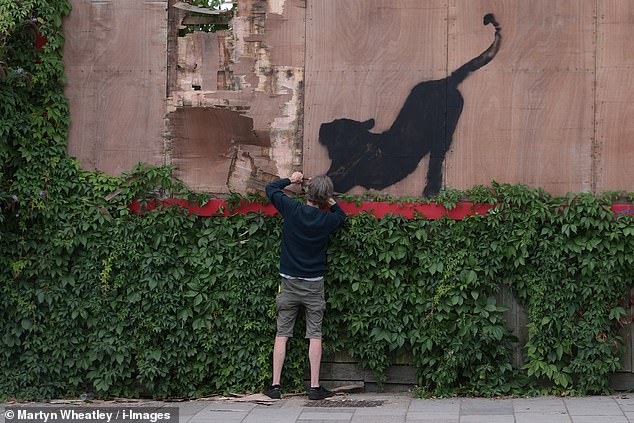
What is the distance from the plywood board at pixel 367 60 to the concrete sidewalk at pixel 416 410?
194 cm

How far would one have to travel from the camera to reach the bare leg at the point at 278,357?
7844 mm

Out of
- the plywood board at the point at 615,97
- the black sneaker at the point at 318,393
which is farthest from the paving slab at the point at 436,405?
the plywood board at the point at 615,97

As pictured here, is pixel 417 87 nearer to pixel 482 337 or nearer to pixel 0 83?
pixel 482 337

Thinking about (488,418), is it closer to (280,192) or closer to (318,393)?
(318,393)

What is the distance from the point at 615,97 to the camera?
7949 millimetres

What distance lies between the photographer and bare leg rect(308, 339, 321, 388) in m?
7.80

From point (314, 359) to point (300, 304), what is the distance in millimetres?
505

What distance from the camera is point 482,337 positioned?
25.6 feet

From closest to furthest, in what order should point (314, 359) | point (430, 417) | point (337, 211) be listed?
point (430, 417) < point (314, 359) < point (337, 211)

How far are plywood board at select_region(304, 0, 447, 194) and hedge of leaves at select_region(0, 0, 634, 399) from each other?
32.1 inches

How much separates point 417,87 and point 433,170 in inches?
30.9

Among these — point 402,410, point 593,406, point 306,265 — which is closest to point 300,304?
point 306,265

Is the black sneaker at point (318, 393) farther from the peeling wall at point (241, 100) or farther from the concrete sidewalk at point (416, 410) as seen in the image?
the peeling wall at point (241, 100)

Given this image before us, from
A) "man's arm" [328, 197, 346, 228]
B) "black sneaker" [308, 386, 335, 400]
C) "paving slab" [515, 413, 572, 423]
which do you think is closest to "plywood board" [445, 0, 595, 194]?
"man's arm" [328, 197, 346, 228]
